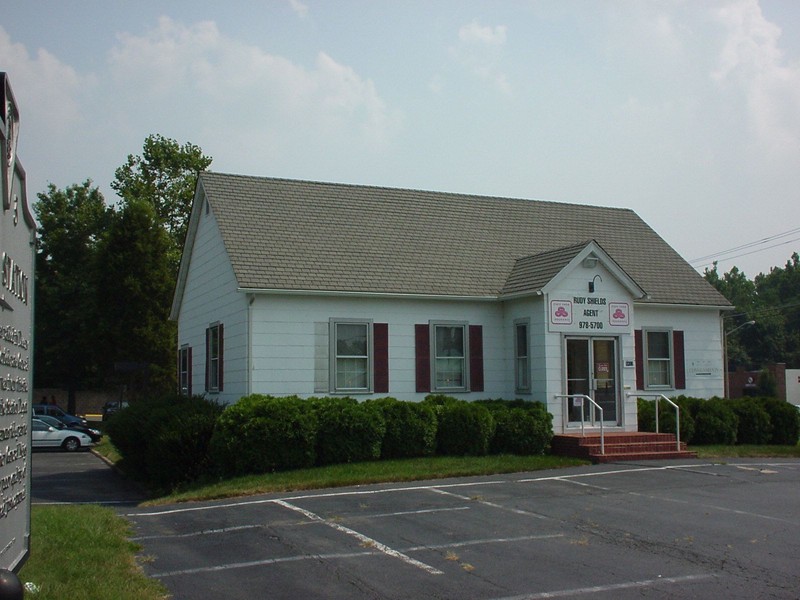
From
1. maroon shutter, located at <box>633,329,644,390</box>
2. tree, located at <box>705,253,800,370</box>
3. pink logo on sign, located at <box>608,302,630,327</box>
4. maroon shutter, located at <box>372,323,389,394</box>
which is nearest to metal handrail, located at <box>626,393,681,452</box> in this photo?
maroon shutter, located at <box>633,329,644,390</box>

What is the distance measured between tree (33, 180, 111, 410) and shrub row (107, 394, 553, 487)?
1319 inches

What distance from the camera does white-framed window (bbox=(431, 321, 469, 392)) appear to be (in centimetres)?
2177

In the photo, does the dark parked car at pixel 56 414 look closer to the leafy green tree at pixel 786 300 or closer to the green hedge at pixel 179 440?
the green hedge at pixel 179 440

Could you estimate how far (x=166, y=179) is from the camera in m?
48.9

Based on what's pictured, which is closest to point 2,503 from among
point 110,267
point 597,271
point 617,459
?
point 617,459

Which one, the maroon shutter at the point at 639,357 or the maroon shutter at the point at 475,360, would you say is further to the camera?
the maroon shutter at the point at 639,357

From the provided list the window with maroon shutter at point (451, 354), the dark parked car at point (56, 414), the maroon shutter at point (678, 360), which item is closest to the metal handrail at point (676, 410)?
the maroon shutter at point (678, 360)

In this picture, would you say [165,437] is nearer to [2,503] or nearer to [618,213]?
[2,503]

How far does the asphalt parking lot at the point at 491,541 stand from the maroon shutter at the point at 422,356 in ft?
17.9

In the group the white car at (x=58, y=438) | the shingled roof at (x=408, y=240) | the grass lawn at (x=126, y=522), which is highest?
the shingled roof at (x=408, y=240)

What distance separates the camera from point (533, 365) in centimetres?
2133

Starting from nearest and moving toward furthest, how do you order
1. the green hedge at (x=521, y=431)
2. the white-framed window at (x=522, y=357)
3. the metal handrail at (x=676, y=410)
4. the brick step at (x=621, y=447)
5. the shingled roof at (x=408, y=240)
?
the brick step at (x=621, y=447), the green hedge at (x=521, y=431), the metal handrail at (x=676, y=410), the shingled roof at (x=408, y=240), the white-framed window at (x=522, y=357)

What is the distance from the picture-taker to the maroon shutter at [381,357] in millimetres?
20906

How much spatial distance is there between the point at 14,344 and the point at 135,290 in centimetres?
3996
